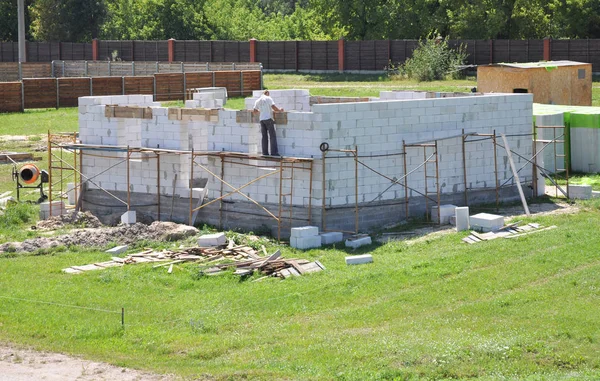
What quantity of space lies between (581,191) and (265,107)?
328 inches

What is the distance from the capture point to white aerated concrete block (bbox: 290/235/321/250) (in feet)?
73.8

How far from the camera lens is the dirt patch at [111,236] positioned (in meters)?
23.2

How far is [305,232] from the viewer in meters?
22.5

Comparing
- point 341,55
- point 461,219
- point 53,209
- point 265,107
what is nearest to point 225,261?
point 265,107

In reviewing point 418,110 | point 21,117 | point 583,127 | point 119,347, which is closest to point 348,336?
point 119,347

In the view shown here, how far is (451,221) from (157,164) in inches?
271

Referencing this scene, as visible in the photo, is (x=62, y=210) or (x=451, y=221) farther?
(x=62, y=210)

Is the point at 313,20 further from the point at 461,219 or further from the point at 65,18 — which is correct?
the point at 461,219

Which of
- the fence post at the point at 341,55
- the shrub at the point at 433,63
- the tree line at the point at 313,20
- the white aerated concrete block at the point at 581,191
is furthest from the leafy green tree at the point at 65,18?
the white aerated concrete block at the point at 581,191

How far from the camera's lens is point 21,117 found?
45.8m

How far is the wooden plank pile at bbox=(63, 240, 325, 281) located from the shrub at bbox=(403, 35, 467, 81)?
3026 centimetres

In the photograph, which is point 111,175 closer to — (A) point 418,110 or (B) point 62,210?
(B) point 62,210

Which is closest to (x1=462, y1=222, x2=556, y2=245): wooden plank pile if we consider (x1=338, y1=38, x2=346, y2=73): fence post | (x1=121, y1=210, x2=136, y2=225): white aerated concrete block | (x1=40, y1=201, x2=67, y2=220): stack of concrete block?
(x1=121, y1=210, x2=136, y2=225): white aerated concrete block

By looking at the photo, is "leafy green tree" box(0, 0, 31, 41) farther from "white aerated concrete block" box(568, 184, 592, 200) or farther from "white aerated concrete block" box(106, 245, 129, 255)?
"white aerated concrete block" box(568, 184, 592, 200)
